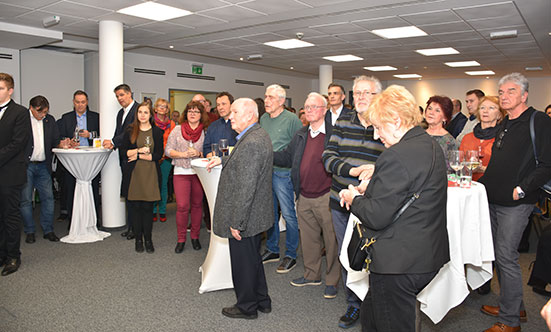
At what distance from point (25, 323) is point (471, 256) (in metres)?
3.20

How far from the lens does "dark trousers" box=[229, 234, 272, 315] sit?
3.04 metres

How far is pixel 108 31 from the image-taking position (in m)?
6.17

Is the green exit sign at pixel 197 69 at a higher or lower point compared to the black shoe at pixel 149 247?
higher

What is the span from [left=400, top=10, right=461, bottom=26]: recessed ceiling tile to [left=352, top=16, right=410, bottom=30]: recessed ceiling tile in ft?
0.43

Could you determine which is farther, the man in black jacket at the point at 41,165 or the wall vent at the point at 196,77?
the wall vent at the point at 196,77

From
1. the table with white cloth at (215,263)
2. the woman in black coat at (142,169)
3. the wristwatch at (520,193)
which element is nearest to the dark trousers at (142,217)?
the woman in black coat at (142,169)

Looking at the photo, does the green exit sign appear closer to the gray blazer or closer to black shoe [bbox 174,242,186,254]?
black shoe [bbox 174,242,186,254]

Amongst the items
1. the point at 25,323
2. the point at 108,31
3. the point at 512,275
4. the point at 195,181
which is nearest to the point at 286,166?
the point at 195,181

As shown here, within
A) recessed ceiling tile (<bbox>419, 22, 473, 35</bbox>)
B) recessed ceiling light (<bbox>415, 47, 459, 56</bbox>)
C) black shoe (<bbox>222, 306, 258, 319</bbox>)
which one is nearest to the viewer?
black shoe (<bbox>222, 306, 258, 319</bbox>)

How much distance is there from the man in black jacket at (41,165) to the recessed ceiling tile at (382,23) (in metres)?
4.61

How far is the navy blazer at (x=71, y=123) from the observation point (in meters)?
5.96

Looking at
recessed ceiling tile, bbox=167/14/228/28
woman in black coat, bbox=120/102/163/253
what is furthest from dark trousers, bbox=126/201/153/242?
recessed ceiling tile, bbox=167/14/228/28

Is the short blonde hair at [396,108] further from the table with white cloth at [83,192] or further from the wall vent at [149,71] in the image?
the wall vent at [149,71]

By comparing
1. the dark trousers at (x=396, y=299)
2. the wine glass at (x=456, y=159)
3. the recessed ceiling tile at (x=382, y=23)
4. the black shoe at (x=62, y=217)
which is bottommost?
the black shoe at (x=62, y=217)
